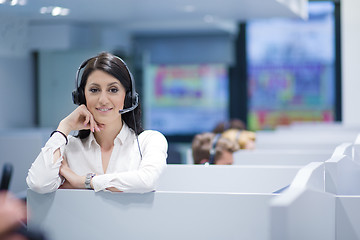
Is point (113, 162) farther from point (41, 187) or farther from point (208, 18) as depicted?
point (208, 18)

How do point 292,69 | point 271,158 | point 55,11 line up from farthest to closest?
point 292,69, point 55,11, point 271,158

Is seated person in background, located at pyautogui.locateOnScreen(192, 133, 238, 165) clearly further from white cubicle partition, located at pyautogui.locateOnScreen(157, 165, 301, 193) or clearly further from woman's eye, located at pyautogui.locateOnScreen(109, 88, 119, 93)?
woman's eye, located at pyautogui.locateOnScreen(109, 88, 119, 93)

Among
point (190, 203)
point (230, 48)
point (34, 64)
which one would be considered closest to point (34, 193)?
point (190, 203)

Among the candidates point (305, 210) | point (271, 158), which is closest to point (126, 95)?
point (305, 210)

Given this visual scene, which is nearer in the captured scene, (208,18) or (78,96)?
(78,96)

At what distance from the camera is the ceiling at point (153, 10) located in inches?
192

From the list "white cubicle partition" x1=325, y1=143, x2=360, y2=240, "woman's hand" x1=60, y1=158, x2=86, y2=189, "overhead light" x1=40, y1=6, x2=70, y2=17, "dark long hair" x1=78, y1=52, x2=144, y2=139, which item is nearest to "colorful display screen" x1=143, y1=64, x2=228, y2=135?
"overhead light" x1=40, y1=6, x2=70, y2=17

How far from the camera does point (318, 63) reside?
862 cm

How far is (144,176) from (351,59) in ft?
18.2

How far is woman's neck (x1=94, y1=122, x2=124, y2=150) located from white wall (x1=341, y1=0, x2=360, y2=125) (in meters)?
5.18

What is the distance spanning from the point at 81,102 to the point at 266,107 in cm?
694

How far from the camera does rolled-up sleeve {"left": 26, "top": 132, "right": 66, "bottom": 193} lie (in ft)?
5.64

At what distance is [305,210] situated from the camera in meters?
1.34

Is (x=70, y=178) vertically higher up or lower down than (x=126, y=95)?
lower down
